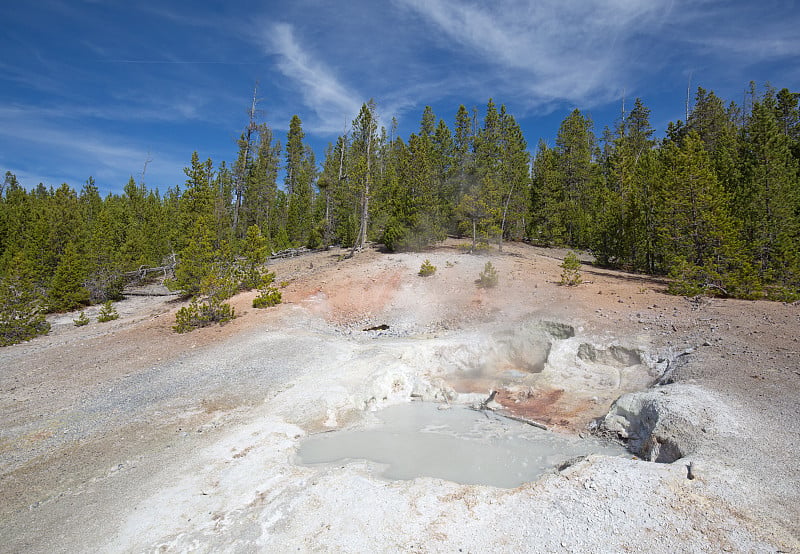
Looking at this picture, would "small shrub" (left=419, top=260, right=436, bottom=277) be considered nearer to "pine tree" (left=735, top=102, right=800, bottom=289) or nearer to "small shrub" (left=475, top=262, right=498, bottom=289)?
"small shrub" (left=475, top=262, right=498, bottom=289)

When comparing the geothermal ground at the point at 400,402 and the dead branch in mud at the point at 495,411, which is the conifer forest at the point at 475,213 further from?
the dead branch in mud at the point at 495,411

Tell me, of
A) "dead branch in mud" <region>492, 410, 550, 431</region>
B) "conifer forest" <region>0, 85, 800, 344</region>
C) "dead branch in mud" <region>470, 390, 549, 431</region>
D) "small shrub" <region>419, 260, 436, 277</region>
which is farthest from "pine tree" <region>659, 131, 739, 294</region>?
"small shrub" <region>419, 260, 436, 277</region>

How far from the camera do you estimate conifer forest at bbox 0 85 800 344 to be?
17172 millimetres

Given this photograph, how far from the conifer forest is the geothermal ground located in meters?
3.42

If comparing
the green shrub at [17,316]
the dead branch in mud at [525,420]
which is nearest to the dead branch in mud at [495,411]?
the dead branch in mud at [525,420]

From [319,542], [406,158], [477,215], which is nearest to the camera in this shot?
[319,542]

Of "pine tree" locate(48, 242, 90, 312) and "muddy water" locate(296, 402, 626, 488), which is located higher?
"pine tree" locate(48, 242, 90, 312)

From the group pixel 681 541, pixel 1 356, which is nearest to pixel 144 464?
pixel 681 541

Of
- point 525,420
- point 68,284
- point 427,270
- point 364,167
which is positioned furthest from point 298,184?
point 525,420

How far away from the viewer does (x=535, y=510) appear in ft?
17.0

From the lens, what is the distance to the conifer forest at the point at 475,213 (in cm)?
1717

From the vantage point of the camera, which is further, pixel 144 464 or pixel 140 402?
pixel 140 402

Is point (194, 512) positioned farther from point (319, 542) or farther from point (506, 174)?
point (506, 174)

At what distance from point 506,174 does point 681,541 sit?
28980 millimetres
